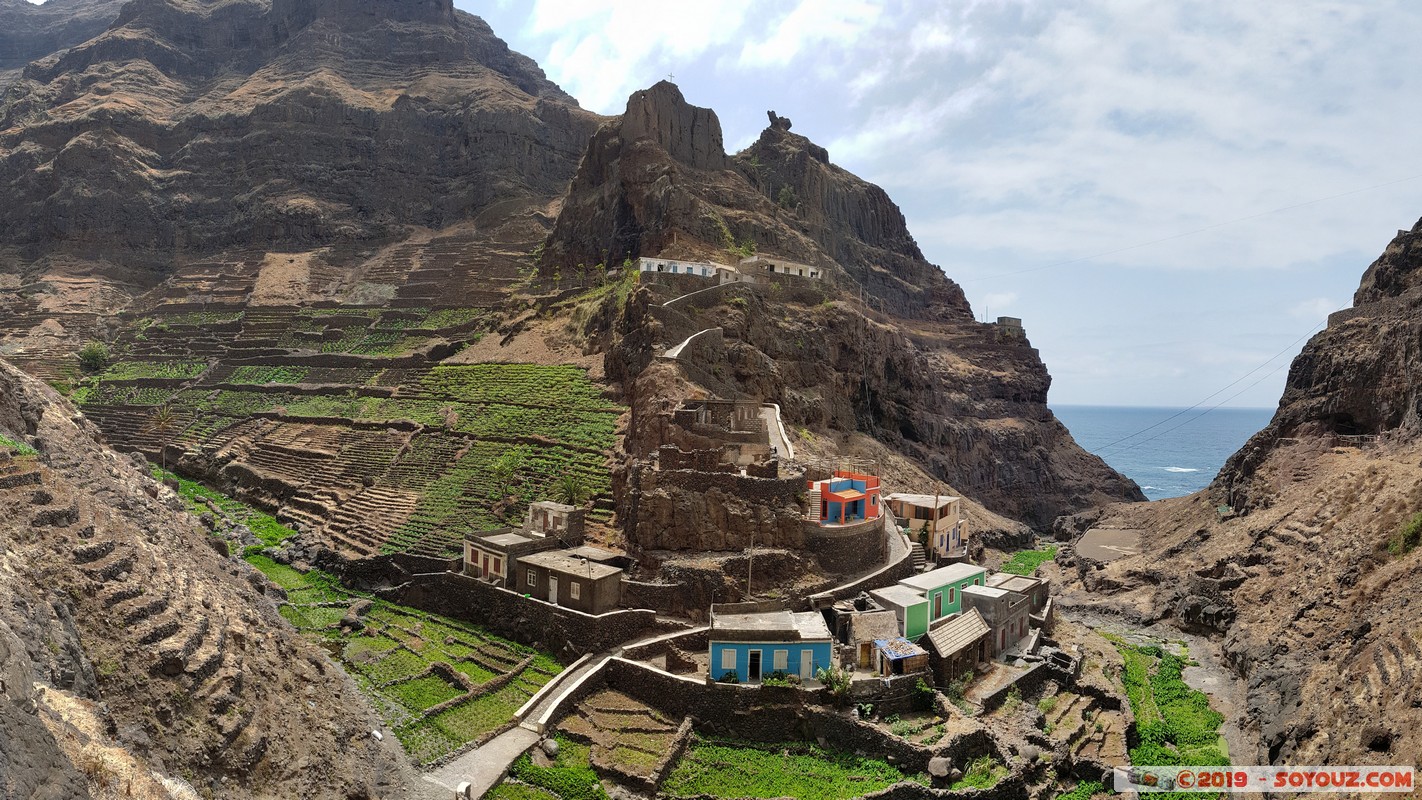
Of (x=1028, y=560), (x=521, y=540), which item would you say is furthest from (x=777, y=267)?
(x=521, y=540)

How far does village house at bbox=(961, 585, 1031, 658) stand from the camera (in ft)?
100

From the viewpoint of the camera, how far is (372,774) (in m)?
20.1

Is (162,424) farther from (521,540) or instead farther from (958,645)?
(958,645)

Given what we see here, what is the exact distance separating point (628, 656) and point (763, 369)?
71.7ft

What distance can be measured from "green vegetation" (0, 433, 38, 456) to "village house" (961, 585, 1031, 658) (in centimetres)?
3008

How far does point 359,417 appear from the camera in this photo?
51438 millimetres

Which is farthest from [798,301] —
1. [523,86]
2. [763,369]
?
[523,86]

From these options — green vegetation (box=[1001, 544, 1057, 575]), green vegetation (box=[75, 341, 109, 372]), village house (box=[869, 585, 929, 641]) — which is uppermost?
green vegetation (box=[75, 341, 109, 372])

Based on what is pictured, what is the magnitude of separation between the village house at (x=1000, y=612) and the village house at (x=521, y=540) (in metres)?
16.2

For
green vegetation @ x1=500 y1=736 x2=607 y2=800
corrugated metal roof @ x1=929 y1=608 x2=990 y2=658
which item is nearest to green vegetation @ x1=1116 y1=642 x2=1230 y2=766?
corrugated metal roof @ x1=929 y1=608 x2=990 y2=658

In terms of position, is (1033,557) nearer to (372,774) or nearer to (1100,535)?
(1100,535)

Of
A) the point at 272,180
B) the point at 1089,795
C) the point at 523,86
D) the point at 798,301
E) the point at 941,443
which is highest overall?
the point at 523,86

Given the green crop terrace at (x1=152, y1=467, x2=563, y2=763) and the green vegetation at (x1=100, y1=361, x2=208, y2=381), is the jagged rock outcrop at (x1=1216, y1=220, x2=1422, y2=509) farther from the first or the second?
the green vegetation at (x1=100, y1=361, x2=208, y2=381)

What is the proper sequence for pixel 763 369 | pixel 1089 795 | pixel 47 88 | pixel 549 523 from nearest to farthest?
pixel 1089 795 → pixel 549 523 → pixel 763 369 → pixel 47 88
